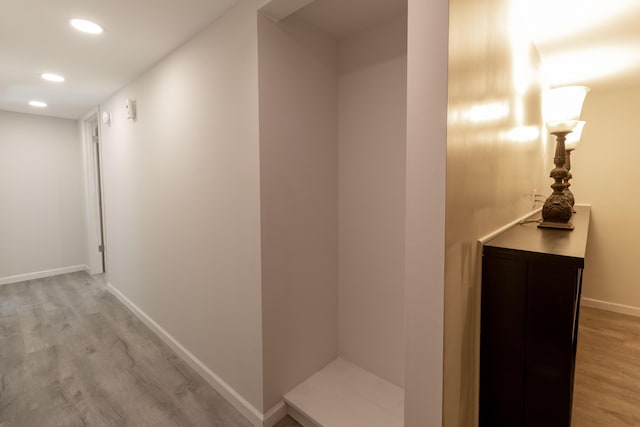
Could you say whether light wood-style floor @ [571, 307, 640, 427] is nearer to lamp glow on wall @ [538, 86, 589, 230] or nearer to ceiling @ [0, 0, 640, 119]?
lamp glow on wall @ [538, 86, 589, 230]

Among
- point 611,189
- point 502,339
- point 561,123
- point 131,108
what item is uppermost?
point 131,108

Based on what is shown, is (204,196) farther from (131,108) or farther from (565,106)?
(565,106)

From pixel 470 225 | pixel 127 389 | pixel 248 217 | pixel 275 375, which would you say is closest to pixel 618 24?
pixel 470 225

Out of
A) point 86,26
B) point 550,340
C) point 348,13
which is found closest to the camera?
point 550,340

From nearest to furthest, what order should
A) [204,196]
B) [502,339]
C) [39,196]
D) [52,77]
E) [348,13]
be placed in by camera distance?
[502,339], [348,13], [204,196], [52,77], [39,196]

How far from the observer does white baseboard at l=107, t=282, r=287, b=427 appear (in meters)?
1.76

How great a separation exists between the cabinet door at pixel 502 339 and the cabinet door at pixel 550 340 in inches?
1.2

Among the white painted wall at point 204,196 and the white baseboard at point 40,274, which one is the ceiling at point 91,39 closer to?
the white painted wall at point 204,196

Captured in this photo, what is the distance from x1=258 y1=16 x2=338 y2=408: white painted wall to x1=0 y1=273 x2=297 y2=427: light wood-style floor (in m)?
0.48

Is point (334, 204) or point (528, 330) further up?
point (334, 204)

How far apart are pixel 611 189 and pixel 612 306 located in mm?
1257

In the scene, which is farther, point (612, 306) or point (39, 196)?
point (39, 196)

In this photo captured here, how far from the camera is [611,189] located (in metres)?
3.20

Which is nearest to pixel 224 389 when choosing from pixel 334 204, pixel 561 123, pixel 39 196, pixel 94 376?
pixel 94 376
